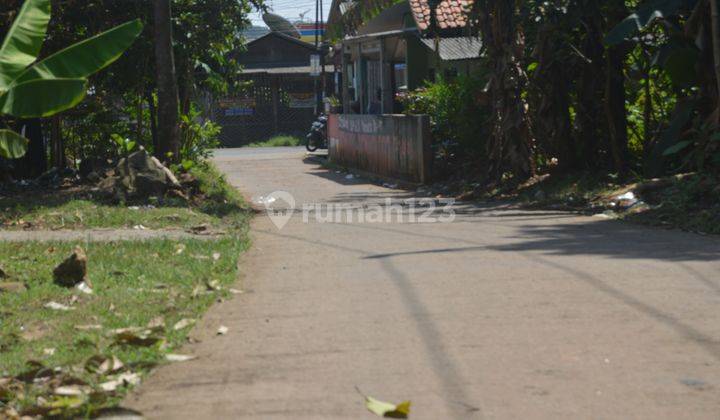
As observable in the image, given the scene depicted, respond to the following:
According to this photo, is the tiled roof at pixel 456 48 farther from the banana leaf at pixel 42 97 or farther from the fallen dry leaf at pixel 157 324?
the fallen dry leaf at pixel 157 324

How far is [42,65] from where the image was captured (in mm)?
8617

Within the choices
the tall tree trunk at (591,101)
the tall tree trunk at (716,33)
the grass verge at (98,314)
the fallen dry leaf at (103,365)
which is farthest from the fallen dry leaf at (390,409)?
the tall tree trunk at (591,101)

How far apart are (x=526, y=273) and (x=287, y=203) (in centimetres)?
1019

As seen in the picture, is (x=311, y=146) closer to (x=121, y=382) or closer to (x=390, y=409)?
(x=121, y=382)

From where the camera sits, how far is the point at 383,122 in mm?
24625

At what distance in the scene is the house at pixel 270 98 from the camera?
47.4 m

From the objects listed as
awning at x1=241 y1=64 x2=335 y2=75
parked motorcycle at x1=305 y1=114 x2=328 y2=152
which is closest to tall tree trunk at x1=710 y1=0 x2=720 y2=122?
parked motorcycle at x1=305 y1=114 x2=328 y2=152

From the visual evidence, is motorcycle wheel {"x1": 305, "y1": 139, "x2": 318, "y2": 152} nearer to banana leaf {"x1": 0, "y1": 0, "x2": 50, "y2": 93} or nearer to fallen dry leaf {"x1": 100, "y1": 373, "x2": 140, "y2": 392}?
banana leaf {"x1": 0, "y1": 0, "x2": 50, "y2": 93}

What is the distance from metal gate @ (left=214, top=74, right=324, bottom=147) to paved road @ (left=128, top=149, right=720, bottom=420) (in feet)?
118

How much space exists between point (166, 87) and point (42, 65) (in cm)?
903

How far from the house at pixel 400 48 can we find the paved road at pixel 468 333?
35.5 feet

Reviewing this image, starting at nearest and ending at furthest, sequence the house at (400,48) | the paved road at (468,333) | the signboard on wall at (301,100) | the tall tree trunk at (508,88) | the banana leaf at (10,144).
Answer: the paved road at (468,333) → the banana leaf at (10,144) → the tall tree trunk at (508,88) → the house at (400,48) → the signboard on wall at (301,100)

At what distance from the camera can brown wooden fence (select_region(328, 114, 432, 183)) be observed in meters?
21.7

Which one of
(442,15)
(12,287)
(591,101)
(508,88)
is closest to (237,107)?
(442,15)
